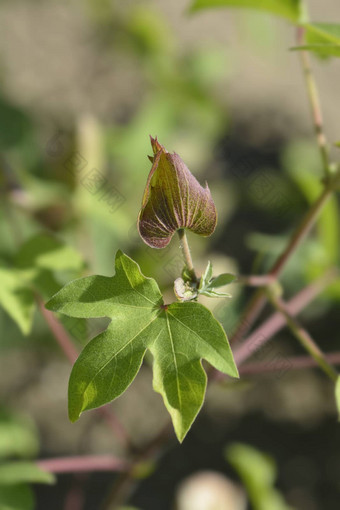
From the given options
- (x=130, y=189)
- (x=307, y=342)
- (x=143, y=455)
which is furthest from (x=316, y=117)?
(x=130, y=189)

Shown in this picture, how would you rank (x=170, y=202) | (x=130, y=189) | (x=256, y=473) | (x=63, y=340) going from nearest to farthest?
(x=170, y=202)
(x=63, y=340)
(x=256, y=473)
(x=130, y=189)

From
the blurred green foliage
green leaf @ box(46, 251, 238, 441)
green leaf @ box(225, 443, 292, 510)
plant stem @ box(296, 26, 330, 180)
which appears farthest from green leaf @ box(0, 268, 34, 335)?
green leaf @ box(225, 443, 292, 510)

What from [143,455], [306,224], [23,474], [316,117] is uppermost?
[316,117]

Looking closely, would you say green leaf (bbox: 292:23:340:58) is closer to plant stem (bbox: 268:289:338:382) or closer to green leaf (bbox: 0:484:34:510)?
plant stem (bbox: 268:289:338:382)

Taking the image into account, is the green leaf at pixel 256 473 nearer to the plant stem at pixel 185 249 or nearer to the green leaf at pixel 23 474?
the green leaf at pixel 23 474

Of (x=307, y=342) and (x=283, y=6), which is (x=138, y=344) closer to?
(x=307, y=342)

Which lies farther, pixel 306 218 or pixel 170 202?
pixel 306 218
